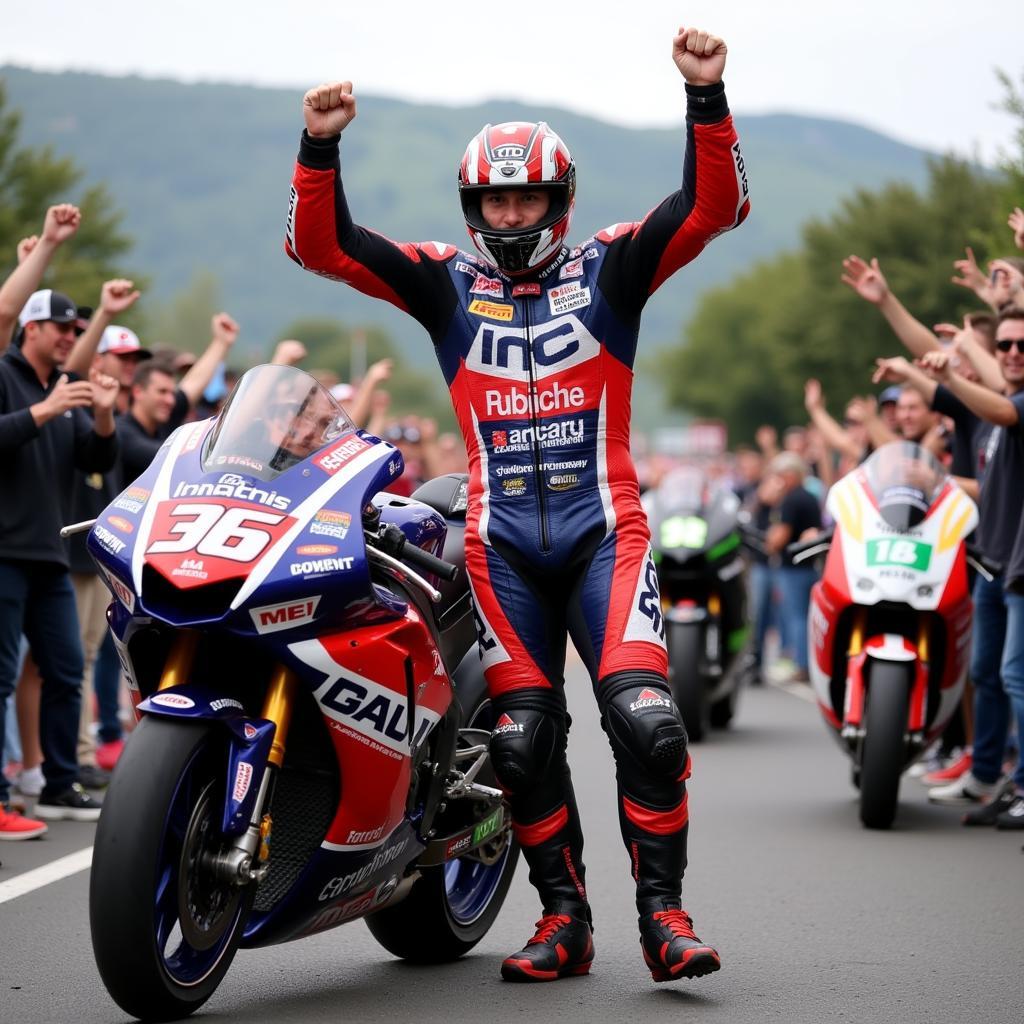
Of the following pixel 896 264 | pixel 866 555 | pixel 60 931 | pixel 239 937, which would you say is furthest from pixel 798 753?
pixel 896 264

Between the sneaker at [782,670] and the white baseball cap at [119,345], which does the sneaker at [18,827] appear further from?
the sneaker at [782,670]

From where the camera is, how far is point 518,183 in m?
5.60

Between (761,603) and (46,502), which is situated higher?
(46,502)

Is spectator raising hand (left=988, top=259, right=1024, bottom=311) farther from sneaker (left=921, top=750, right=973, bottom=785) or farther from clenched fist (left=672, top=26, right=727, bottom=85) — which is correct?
clenched fist (left=672, top=26, right=727, bottom=85)

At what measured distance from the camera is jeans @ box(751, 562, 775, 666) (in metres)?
18.8

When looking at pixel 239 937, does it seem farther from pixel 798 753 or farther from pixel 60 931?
pixel 798 753

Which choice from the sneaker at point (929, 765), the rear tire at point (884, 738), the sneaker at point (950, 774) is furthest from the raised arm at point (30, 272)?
the sneaker at point (929, 765)

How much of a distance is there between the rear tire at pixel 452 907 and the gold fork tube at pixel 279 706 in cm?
117

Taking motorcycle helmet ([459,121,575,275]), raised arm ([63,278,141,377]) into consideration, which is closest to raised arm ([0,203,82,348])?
raised arm ([63,278,141,377])

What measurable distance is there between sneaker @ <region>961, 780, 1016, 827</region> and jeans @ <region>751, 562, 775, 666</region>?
9227 millimetres

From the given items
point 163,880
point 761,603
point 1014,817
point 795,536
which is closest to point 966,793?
point 1014,817

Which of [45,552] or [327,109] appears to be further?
[45,552]

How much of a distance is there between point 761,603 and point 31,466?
1142cm

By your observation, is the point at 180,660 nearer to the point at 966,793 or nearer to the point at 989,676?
the point at 989,676
